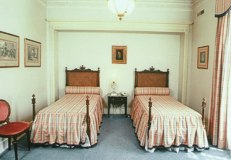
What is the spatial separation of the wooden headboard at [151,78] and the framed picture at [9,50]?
373 centimetres

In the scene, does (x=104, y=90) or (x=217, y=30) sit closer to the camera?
(x=217, y=30)

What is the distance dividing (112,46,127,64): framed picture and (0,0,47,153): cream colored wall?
2205 mm

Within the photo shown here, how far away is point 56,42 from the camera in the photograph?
6551mm

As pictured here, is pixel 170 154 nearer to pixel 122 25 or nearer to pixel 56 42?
pixel 122 25

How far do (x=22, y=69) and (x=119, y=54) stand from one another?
314 centimetres

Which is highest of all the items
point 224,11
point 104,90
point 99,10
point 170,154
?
point 99,10

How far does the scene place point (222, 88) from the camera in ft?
13.7

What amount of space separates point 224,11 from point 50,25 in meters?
4.75

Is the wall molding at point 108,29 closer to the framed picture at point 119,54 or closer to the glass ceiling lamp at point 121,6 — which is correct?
the framed picture at point 119,54

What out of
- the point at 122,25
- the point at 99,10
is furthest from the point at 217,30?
the point at 99,10

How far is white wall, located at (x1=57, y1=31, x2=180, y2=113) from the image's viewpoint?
6.72 meters

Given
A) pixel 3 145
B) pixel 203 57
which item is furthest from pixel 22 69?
pixel 203 57

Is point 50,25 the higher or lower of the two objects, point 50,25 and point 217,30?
the higher

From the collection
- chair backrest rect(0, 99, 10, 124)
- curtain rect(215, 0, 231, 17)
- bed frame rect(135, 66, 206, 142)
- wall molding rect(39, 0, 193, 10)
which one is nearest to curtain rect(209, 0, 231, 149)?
curtain rect(215, 0, 231, 17)
